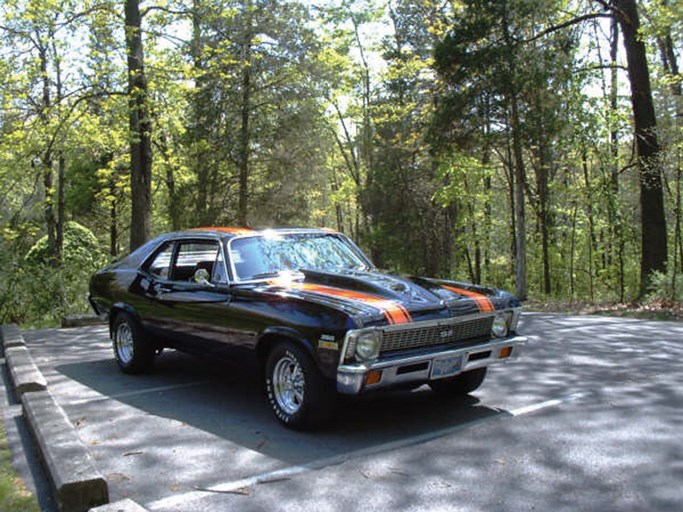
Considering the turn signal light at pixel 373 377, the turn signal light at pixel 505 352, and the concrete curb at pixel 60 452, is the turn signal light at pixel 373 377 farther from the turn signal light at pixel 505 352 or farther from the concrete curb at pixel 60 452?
the concrete curb at pixel 60 452

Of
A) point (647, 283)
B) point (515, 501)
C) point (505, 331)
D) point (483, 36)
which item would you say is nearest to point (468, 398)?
point (505, 331)

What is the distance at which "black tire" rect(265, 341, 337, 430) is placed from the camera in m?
4.81

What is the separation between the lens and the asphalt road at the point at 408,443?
147 inches

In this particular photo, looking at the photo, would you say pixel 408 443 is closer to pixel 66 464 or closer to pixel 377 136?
pixel 66 464

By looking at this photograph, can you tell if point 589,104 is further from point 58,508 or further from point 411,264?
point 58,508

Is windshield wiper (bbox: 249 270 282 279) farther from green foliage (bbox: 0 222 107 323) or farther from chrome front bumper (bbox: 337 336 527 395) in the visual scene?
green foliage (bbox: 0 222 107 323)

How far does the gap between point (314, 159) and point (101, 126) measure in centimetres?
995

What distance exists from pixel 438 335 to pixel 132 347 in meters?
3.93

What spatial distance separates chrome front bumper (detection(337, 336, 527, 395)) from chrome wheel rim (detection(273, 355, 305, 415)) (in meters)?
0.53

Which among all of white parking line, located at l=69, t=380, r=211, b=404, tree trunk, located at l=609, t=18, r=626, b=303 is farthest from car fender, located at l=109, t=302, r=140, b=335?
tree trunk, located at l=609, t=18, r=626, b=303

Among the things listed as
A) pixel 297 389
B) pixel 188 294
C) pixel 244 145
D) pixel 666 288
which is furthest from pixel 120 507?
pixel 244 145

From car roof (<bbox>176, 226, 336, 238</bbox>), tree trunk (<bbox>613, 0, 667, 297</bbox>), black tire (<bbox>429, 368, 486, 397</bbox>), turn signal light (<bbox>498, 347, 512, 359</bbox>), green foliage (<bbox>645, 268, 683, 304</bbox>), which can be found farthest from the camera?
tree trunk (<bbox>613, 0, 667, 297</bbox>)

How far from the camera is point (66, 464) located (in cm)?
383

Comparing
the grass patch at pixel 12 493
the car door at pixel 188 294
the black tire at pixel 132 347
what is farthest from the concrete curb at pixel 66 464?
the black tire at pixel 132 347
